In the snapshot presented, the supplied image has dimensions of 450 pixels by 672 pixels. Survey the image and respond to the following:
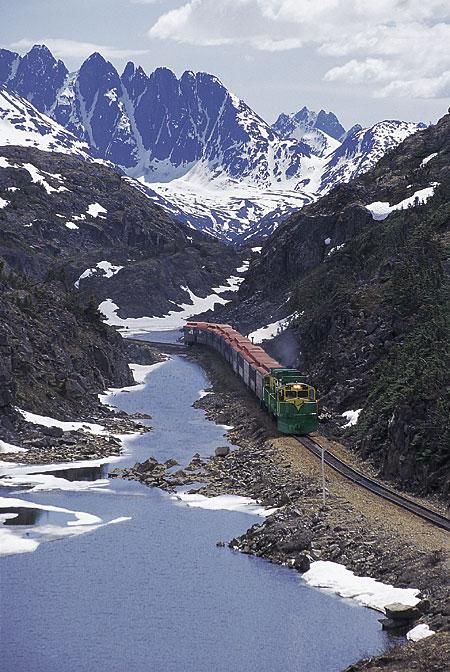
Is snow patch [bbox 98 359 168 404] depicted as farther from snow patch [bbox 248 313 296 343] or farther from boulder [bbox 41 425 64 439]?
boulder [bbox 41 425 64 439]

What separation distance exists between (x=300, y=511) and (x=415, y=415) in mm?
9943

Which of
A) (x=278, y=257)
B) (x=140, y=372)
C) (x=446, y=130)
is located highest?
(x=446, y=130)

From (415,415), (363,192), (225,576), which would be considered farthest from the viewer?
(363,192)

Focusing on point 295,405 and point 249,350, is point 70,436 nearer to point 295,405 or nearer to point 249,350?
point 295,405

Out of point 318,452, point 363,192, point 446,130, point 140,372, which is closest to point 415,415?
point 318,452

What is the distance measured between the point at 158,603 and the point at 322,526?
9.93 metres

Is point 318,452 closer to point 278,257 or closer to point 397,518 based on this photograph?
point 397,518

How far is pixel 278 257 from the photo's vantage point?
18150 cm

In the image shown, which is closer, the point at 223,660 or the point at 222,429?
the point at 223,660

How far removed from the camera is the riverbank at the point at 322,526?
130 ft

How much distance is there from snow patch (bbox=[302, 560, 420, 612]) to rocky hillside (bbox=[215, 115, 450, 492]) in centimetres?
1009

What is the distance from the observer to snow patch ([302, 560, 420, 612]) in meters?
39.7

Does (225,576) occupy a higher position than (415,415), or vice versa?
(415,415)

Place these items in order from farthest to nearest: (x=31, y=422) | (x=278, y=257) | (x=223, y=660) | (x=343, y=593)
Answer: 1. (x=278, y=257)
2. (x=31, y=422)
3. (x=343, y=593)
4. (x=223, y=660)
